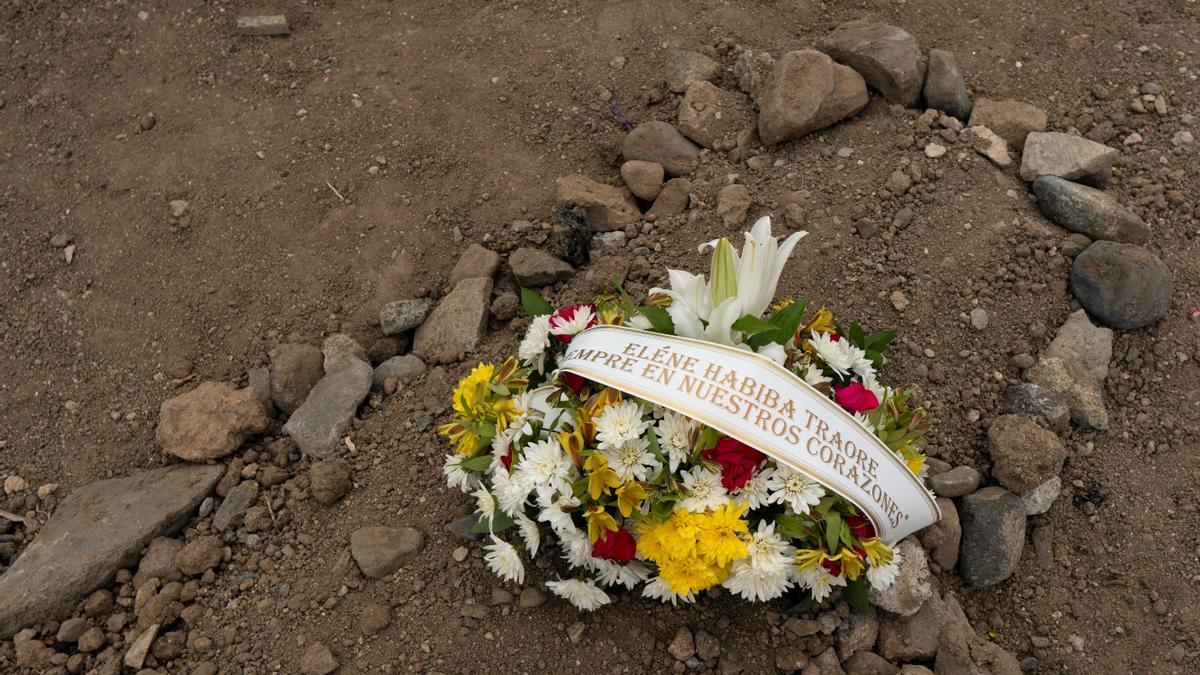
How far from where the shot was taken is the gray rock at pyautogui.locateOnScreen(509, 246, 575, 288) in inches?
157

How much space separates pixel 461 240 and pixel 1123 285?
9.45 feet

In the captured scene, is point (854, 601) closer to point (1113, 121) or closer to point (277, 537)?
point (277, 537)

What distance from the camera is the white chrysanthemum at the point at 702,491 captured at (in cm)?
262

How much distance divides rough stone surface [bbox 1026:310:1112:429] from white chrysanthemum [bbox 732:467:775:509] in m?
1.56

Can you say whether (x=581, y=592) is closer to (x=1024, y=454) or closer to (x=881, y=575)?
(x=881, y=575)

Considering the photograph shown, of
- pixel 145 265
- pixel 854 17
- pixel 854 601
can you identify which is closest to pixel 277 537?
pixel 145 265

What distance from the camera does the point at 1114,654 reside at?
3176 millimetres

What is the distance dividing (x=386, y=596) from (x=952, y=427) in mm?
2217

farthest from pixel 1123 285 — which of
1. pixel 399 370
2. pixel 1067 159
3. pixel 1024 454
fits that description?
pixel 399 370

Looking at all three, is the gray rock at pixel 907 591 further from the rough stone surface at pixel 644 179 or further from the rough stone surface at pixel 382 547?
the rough stone surface at pixel 644 179

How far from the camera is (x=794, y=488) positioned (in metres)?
2.66

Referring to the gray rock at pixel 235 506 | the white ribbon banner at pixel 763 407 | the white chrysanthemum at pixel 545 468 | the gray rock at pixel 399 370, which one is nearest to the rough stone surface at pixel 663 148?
the gray rock at pixel 399 370

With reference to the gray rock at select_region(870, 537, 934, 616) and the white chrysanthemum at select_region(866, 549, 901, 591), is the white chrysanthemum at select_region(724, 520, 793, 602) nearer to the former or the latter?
the white chrysanthemum at select_region(866, 549, 901, 591)

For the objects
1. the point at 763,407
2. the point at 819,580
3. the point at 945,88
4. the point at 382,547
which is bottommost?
the point at 382,547
